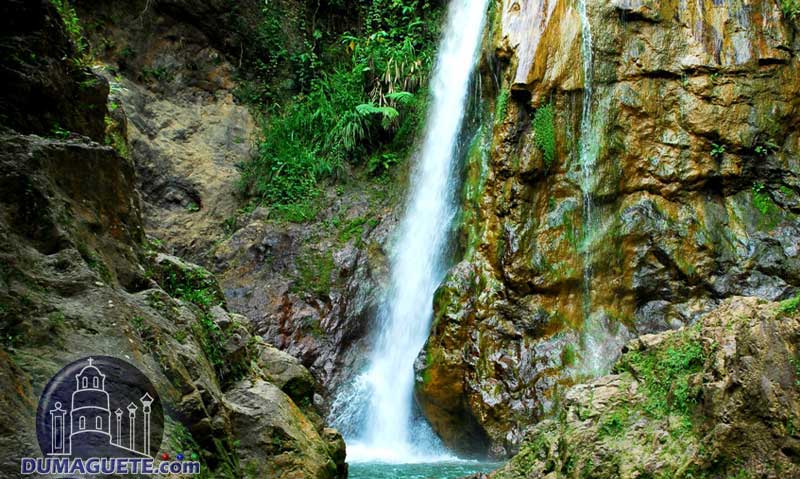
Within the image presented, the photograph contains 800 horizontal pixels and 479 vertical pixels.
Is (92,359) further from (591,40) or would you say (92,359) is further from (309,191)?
(309,191)

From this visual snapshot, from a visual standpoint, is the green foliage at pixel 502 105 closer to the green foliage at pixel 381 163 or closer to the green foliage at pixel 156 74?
the green foliage at pixel 381 163

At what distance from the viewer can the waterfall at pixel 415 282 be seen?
960 cm

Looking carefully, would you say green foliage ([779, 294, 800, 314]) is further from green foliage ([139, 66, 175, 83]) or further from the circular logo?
green foliage ([139, 66, 175, 83])

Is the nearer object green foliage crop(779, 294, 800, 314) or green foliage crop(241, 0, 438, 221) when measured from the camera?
green foliage crop(779, 294, 800, 314)

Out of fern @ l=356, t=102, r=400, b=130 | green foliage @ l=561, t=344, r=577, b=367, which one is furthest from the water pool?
fern @ l=356, t=102, r=400, b=130

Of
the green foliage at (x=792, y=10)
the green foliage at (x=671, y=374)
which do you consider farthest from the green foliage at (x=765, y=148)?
the green foliage at (x=671, y=374)

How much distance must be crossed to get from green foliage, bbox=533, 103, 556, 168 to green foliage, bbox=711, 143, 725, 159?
90.8 inches

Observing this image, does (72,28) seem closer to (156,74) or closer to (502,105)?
Answer: (502,105)

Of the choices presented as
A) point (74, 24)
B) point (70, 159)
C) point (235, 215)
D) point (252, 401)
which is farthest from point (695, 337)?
point (235, 215)

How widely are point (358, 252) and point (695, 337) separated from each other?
8263 mm

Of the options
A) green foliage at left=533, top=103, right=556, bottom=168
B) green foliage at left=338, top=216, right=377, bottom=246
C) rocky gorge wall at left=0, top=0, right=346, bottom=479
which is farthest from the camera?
green foliage at left=338, top=216, right=377, bottom=246

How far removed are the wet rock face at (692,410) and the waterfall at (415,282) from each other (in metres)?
4.15

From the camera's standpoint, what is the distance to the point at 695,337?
4.80 m

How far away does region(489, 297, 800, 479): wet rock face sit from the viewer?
3.78 metres
